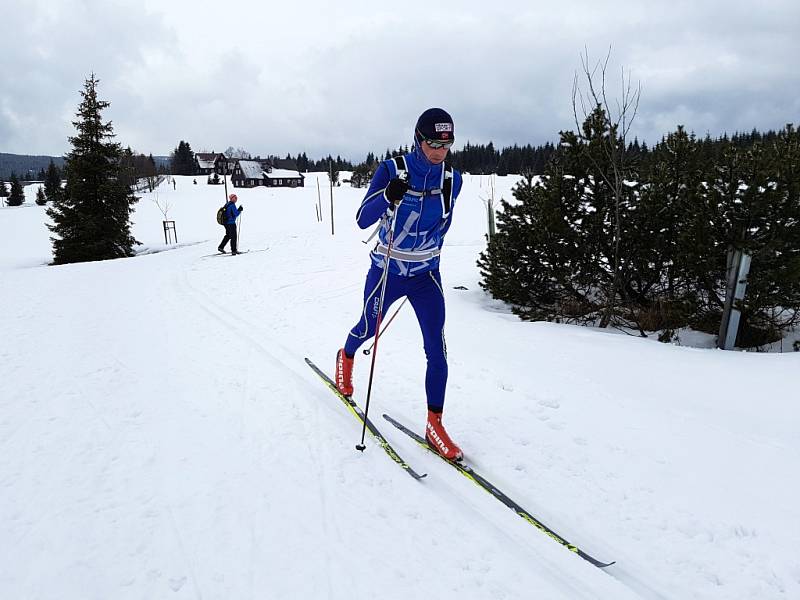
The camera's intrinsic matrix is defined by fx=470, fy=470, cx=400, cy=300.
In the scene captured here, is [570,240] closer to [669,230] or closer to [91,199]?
[669,230]

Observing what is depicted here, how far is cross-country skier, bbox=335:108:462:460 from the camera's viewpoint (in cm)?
345

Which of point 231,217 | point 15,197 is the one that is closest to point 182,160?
point 15,197

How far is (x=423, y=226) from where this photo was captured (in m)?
3.67

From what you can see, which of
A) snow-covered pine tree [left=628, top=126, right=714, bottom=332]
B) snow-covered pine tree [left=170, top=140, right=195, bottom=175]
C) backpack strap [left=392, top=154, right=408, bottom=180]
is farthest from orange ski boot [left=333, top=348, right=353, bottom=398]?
snow-covered pine tree [left=170, top=140, right=195, bottom=175]

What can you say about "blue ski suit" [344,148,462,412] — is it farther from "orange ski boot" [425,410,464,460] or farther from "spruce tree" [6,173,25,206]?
"spruce tree" [6,173,25,206]

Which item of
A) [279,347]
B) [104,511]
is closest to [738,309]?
[279,347]

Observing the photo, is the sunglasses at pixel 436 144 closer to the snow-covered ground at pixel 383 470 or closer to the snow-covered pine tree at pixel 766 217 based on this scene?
the snow-covered ground at pixel 383 470

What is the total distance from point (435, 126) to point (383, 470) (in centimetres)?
253

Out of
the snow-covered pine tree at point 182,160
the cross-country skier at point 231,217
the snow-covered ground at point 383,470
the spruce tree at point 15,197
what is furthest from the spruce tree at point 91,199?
the snow-covered pine tree at point 182,160

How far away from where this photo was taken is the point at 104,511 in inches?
111

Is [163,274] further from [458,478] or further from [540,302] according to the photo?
[458,478]

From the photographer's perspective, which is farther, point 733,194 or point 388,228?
point 733,194

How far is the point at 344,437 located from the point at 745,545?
8.93ft

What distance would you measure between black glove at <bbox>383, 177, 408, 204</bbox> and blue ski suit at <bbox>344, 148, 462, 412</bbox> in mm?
110
